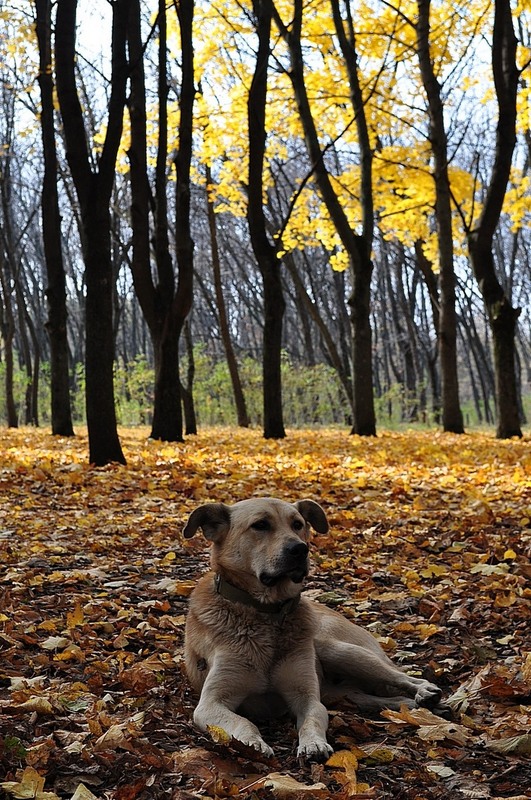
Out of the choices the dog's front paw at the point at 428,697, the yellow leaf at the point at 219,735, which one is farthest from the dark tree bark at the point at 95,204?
the yellow leaf at the point at 219,735

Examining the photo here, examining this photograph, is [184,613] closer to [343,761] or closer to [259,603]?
[259,603]

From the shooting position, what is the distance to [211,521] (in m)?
4.14

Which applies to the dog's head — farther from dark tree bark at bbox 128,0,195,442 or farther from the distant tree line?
dark tree bark at bbox 128,0,195,442

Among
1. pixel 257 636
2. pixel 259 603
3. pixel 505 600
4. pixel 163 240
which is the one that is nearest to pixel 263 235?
pixel 163 240

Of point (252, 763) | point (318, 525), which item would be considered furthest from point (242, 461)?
point (252, 763)

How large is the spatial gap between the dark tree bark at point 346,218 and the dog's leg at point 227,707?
14183 mm

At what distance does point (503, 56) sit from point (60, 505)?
12666 mm

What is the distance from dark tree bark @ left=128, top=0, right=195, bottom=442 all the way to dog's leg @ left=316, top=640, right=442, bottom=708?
1191cm

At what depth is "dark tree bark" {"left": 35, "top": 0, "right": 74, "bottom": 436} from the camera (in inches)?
715

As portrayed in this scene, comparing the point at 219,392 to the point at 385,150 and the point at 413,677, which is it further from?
the point at 413,677

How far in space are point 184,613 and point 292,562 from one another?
224cm

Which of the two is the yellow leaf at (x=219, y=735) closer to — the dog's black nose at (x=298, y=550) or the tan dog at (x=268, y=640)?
the tan dog at (x=268, y=640)

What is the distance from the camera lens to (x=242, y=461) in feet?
41.4

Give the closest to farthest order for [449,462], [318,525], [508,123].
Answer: [318,525] → [449,462] → [508,123]
